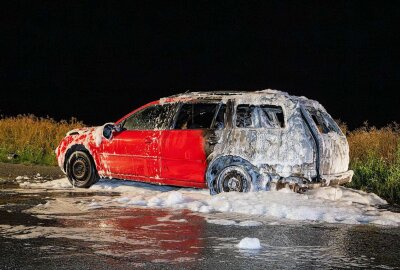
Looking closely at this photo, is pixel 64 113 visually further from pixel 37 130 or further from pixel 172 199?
pixel 172 199

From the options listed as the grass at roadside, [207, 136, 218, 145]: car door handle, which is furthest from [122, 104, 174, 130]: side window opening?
the grass at roadside

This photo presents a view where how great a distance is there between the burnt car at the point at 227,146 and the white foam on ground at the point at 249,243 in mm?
3160

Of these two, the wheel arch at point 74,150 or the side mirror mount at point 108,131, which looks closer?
Result: the side mirror mount at point 108,131

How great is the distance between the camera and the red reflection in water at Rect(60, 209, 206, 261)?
6.93 metres

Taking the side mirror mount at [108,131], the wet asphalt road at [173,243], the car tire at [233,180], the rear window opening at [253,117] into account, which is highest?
the rear window opening at [253,117]

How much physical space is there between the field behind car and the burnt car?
2.05 meters

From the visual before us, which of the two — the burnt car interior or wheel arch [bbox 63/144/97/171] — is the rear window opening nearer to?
the burnt car interior

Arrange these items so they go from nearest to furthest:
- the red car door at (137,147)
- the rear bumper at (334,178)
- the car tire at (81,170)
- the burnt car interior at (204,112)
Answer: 1. the rear bumper at (334,178)
2. the burnt car interior at (204,112)
3. the red car door at (137,147)
4. the car tire at (81,170)

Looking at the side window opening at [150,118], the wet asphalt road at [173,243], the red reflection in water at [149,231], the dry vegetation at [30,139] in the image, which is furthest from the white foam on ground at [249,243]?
the dry vegetation at [30,139]

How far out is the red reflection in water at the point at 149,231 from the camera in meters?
6.93

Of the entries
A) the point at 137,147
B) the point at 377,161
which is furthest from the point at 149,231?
the point at 377,161

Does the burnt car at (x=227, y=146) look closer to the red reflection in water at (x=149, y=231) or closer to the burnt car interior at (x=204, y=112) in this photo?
the burnt car interior at (x=204, y=112)

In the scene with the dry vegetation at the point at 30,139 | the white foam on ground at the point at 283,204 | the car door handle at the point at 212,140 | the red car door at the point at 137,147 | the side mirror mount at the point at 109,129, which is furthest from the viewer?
the dry vegetation at the point at 30,139

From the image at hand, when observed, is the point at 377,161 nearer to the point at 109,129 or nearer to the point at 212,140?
the point at 212,140
